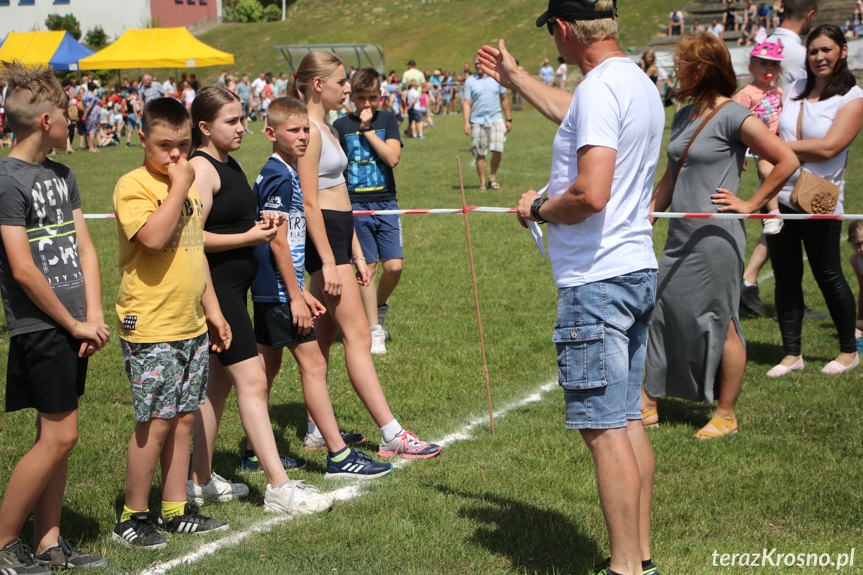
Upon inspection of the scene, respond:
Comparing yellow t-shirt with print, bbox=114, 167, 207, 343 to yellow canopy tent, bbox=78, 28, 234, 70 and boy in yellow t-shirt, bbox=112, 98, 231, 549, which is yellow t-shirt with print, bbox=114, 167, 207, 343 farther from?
yellow canopy tent, bbox=78, 28, 234, 70

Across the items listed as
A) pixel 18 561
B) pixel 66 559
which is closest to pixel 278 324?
pixel 66 559

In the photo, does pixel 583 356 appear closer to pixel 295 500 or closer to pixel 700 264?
pixel 295 500

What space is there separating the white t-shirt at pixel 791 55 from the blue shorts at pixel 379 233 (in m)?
3.68

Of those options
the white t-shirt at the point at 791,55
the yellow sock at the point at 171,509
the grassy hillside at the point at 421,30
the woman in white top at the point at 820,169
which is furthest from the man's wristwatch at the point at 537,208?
the grassy hillside at the point at 421,30

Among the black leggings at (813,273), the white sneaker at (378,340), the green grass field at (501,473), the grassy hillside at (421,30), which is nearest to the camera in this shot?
the green grass field at (501,473)

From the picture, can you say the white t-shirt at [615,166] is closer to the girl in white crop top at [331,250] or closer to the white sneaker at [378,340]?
the girl in white crop top at [331,250]

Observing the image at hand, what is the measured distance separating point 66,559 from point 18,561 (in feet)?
0.61

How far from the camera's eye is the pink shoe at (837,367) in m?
6.24

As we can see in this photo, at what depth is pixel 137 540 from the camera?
3.72 m

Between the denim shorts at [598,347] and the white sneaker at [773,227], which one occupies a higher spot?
the denim shorts at [598,347]

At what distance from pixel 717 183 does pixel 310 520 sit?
113 inches

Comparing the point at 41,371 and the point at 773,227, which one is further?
the point at 773,227

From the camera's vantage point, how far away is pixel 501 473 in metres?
4.54

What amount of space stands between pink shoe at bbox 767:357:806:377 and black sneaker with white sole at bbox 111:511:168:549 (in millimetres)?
4391
